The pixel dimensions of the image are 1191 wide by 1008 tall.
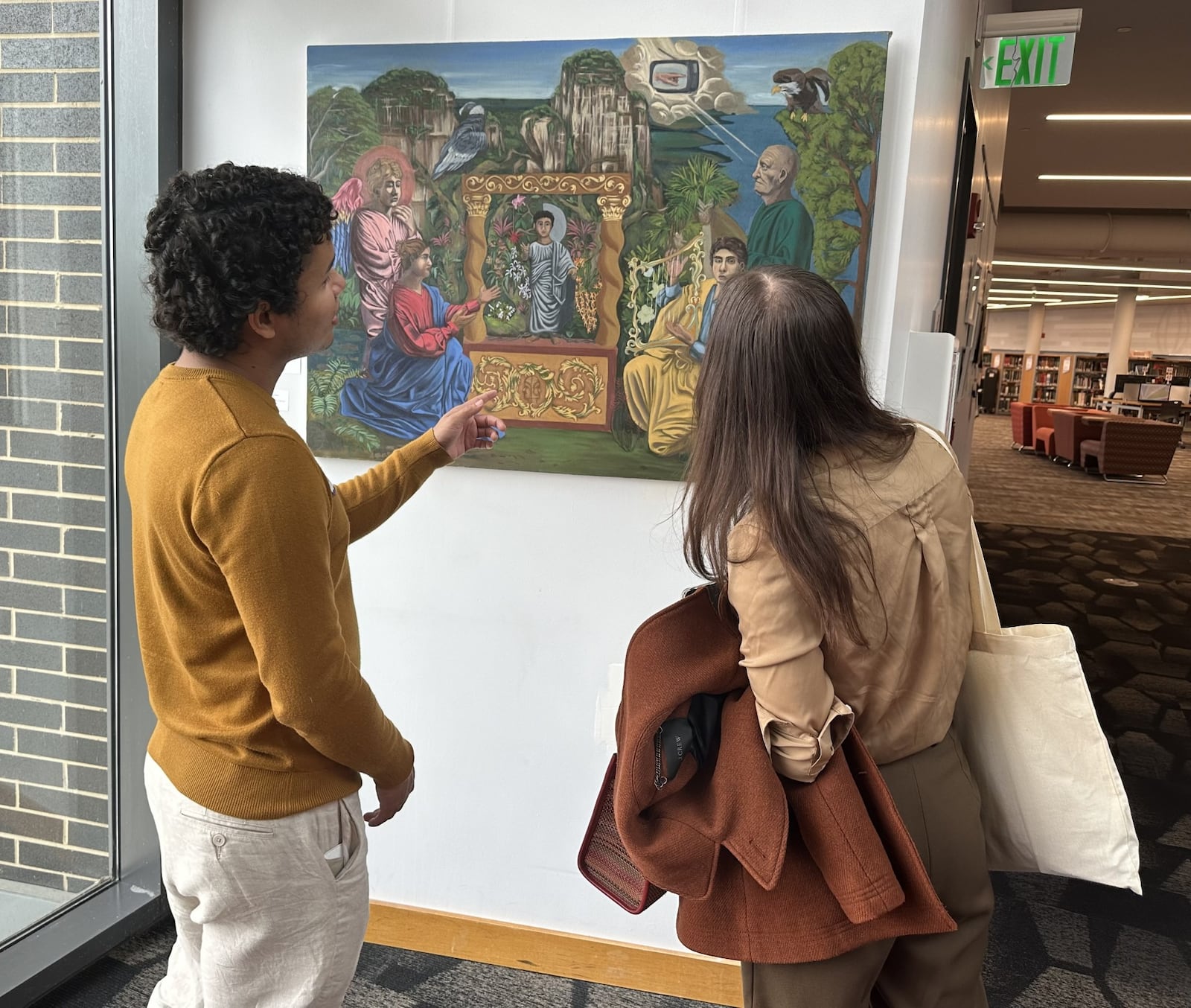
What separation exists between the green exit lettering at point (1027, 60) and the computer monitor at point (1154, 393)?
1994cm

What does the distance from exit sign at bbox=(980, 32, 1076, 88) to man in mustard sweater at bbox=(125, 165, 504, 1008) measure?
2312 millimetres

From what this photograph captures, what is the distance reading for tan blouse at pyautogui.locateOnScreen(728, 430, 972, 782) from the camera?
1.25m

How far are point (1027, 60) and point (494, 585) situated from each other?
220cm

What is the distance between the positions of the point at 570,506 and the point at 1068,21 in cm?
196

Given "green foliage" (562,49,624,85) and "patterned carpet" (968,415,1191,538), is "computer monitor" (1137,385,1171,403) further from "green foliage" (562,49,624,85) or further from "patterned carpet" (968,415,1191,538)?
"green foliage" (562,49,624,85)

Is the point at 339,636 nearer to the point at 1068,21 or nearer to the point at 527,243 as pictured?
the point at 527,243

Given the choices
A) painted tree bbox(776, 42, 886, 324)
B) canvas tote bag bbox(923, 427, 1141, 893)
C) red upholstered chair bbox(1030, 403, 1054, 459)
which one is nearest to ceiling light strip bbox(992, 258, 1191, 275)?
red upholstered chair bbox(1030, 403, 1054, 459)

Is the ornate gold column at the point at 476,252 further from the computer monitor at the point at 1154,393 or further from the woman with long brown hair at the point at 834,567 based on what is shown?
the computer monitor at the point at 1154,393

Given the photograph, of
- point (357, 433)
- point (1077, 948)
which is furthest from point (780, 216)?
point (1077, 948)

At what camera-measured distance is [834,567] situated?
1217mm

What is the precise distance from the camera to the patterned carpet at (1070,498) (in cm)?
966

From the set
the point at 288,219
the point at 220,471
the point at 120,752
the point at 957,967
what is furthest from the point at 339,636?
the point at 120,752

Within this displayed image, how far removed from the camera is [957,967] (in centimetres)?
141

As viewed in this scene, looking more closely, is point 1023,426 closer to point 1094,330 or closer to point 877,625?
point 1094,330
